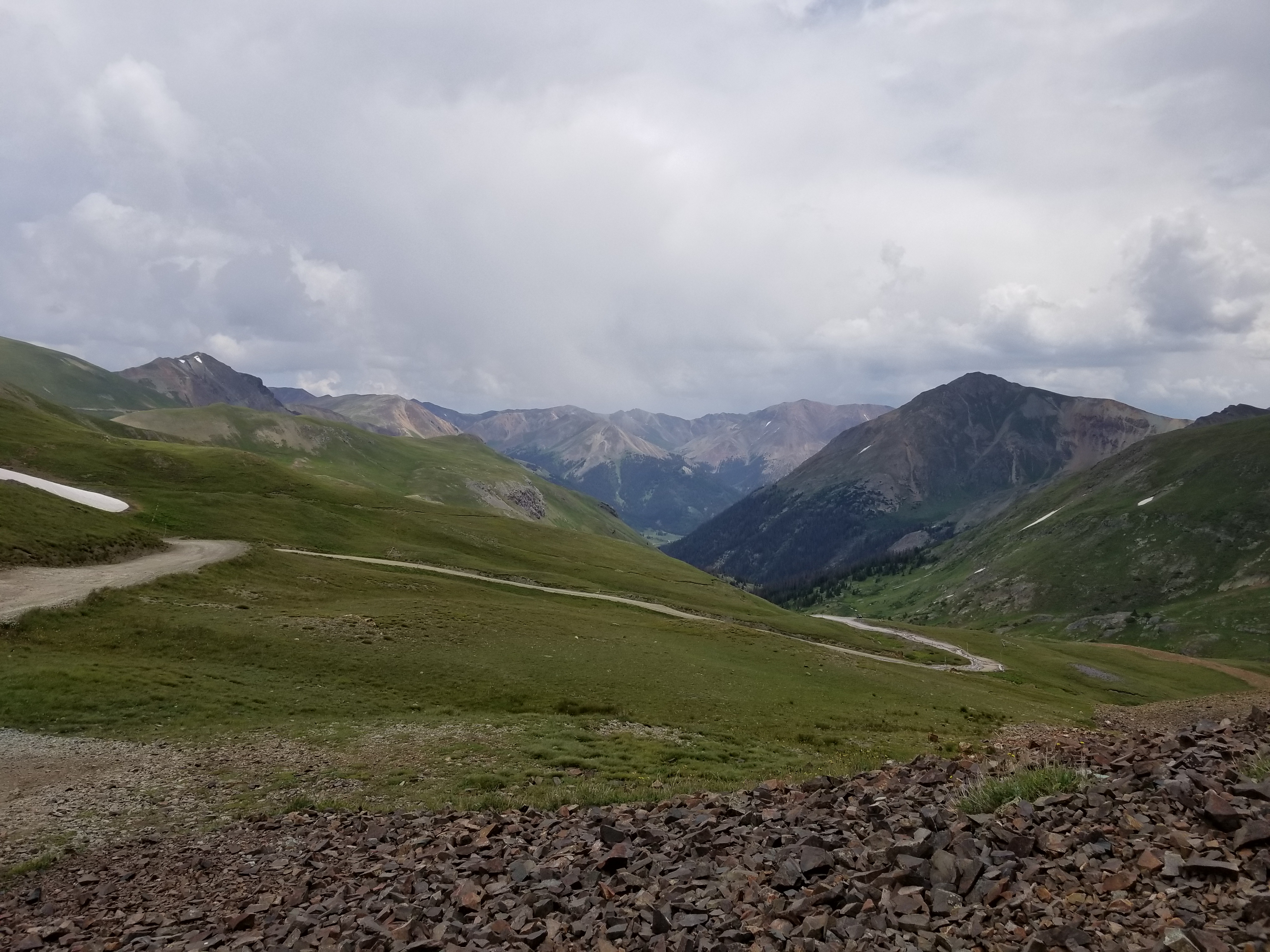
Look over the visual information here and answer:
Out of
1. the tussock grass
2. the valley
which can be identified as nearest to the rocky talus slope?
the tussock grass

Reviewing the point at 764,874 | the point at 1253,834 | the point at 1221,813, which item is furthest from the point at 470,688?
the point at 1253,834

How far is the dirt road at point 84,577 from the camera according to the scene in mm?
39625

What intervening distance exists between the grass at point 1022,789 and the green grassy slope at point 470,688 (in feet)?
30.5

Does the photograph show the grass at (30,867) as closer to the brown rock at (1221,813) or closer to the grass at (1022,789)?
the grass at (1022,789)

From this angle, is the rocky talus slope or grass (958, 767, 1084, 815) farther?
grass (958, 767, 1084, 815)

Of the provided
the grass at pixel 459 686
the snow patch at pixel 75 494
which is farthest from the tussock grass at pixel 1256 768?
the snow patch at pixel 75 494

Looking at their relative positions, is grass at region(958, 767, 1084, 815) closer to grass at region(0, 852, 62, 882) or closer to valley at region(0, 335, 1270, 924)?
valley at region(0, 335, 1270, 924)

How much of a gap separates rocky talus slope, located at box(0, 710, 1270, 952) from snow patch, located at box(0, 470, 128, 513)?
264 feet

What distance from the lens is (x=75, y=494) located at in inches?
3268

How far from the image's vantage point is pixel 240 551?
63844 mm

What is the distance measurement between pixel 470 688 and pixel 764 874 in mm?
27261

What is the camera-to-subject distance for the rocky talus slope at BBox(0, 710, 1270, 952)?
827 cm

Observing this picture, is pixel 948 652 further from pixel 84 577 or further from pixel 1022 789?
pixel 84 577

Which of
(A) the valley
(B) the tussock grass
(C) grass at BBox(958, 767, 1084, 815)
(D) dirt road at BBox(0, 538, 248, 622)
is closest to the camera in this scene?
(B) the tussock grass
